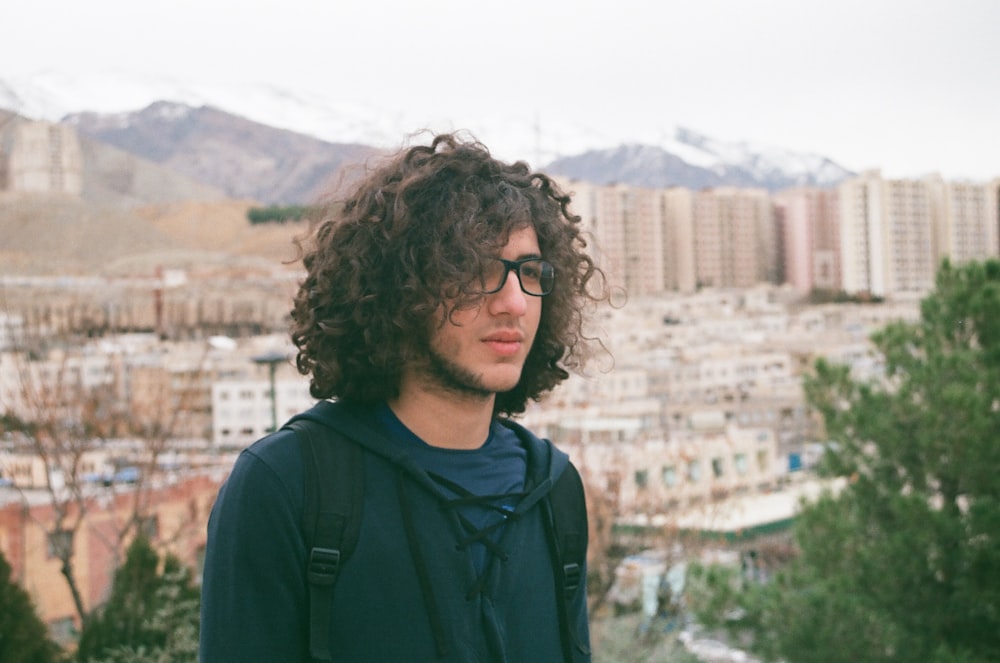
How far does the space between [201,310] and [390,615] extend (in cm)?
2457

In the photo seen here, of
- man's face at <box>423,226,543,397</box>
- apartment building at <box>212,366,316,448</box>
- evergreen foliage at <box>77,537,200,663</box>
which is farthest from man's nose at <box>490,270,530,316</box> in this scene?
apartment building at <box>212,366,316,448</box>

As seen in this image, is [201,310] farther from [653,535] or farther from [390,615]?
[390,615]

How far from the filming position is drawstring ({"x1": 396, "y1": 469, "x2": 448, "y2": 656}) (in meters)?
0.94

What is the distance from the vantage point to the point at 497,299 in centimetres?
103

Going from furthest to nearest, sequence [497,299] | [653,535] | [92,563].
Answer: [92,563]
[653,535]
[497,299]

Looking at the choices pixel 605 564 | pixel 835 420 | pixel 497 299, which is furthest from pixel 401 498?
pixel 605 564

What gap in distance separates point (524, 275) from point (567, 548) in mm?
283

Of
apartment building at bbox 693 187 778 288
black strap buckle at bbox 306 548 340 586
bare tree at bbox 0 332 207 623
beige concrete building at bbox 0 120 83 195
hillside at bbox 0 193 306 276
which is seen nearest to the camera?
black strap buckle at bbox 306 548 340 586

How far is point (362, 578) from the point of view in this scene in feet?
3.02

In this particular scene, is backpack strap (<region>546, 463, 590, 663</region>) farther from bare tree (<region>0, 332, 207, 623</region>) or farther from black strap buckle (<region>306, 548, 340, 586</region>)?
bare tree (<region>0, 332, 207, 623</region>)

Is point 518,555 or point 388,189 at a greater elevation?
point 388,189

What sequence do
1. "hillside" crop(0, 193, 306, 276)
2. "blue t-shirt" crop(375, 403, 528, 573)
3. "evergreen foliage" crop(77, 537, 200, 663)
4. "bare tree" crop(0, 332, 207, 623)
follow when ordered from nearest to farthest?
"blue t-shirt" crop(375, 403, 528, 573) → "evergreen foliage" crop(77, 537, 200, 663) → "bare tree" crop(0, 332, 207, 623) → "hillside" crop(0, 193, 306, 276)

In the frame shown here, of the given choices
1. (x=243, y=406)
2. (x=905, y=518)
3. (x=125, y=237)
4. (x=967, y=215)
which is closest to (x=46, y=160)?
(x=125, y=237)

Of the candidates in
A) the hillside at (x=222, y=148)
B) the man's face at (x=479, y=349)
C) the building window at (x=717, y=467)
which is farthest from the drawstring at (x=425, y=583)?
the hillside at (x=222, y=148)
